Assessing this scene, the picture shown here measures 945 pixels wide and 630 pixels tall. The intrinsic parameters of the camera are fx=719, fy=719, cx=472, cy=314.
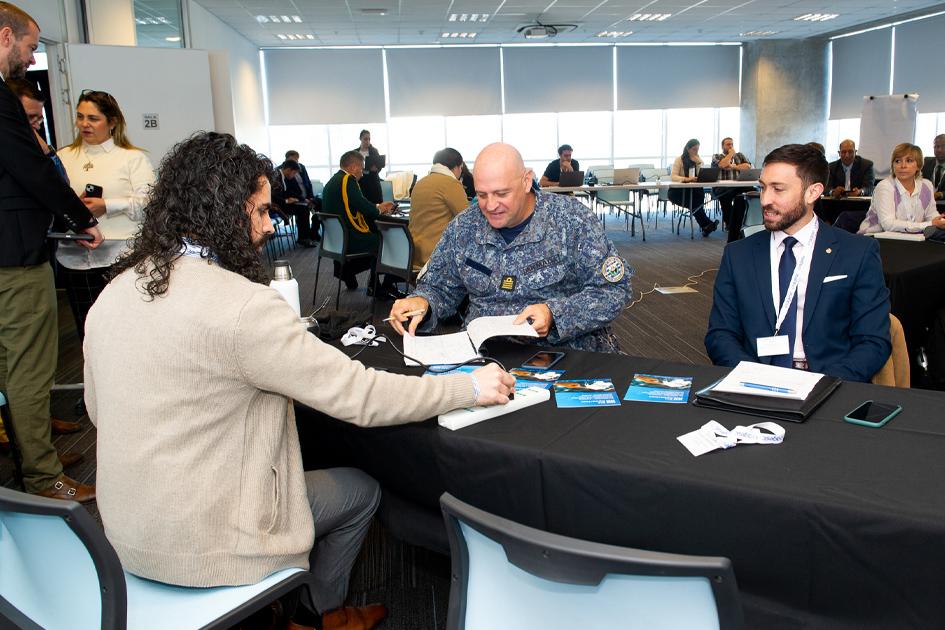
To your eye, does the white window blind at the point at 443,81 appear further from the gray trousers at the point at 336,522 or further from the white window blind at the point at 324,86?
the gray trousers at the point at 336,522

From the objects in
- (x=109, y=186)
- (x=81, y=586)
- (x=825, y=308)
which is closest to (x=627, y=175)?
(x=109, y=186)

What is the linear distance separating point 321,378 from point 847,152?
8.79 metres

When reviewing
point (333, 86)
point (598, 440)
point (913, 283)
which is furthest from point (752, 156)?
point (598, 440)

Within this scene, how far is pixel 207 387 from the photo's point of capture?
4.02ft

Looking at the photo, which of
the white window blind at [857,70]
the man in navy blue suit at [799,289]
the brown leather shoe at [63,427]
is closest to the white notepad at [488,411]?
the man in navy blue suit at [799,289]

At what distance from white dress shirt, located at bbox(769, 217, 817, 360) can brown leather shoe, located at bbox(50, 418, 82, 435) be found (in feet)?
10.2

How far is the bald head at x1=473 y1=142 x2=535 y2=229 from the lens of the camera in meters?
2.19

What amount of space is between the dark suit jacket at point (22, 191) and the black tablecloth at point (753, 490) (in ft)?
5.29

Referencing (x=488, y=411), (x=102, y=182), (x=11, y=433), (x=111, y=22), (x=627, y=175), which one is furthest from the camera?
(x=627, y=175)

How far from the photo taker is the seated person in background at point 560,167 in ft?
35.1

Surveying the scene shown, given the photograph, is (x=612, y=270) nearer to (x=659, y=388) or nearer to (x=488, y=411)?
(x=659, y=388)

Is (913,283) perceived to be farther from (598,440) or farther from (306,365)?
(306,365)

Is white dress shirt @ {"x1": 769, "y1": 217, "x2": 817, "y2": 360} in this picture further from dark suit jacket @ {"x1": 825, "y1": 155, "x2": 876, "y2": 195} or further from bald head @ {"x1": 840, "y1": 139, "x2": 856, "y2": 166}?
bald head @ {"x1": 840, "y1": 139, "x2": 856, "y2": 166}

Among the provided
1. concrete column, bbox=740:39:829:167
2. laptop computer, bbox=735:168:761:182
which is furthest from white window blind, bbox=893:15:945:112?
laptop computer, bbox=735:168:761:182
